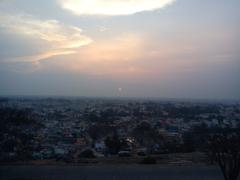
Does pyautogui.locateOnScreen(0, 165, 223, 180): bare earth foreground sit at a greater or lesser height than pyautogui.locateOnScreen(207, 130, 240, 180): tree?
lesser

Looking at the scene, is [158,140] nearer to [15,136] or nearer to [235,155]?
[15,136]

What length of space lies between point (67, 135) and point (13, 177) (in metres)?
23.2

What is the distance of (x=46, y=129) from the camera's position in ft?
126

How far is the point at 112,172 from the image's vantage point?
1488 centimetres

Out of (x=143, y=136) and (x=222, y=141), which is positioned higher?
(x=222, y=141)

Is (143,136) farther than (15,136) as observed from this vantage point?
Yes

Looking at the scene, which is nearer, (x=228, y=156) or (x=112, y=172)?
(x=228, y=156)

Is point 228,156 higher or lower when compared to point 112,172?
higher

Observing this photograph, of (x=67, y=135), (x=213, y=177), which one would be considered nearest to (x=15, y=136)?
(x=67, y=135)

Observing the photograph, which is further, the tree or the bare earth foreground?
the bare earth foreground

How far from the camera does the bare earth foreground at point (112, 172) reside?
13.7 m

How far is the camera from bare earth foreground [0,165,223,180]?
13.7 meters

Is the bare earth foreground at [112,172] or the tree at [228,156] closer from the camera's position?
the tree at [228,156]

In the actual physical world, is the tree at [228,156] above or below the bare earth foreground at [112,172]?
above
